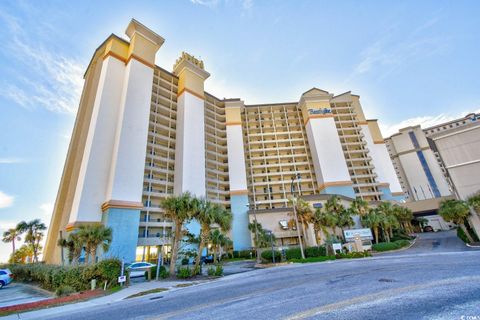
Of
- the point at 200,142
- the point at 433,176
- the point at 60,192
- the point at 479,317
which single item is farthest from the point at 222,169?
the point at 433,176

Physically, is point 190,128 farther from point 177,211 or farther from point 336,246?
point 336,246

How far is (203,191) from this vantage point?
4909cm

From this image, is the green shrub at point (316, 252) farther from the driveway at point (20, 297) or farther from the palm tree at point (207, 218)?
the driveway at point (20, 297)

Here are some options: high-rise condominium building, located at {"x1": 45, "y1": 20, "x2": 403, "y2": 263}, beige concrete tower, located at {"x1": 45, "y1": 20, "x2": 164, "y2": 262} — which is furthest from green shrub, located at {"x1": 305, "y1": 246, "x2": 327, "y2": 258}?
beige concrete tower, located at {"x1": 45, "y1": 20, "x2": 164, "y2": 262}

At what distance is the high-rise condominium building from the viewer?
1480 inches

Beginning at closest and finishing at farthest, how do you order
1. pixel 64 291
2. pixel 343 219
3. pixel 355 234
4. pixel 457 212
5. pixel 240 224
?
pixel 64 291 < pixel 457 212 < pixel 355 234 < pixel 343 219 < pixel 240 224

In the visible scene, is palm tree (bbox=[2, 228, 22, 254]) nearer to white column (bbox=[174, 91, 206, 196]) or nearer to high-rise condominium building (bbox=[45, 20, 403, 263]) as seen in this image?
high-rise condominium building (bbox=[45, 20, 403, 263])

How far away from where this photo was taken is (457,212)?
26359 mm

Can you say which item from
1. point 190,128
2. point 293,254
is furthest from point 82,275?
point 190,128

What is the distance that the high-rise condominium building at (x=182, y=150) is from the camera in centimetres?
3759

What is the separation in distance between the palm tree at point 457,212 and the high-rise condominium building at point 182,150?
21308 millimetres

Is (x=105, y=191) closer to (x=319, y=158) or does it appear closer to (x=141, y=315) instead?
(x=141, y=315)

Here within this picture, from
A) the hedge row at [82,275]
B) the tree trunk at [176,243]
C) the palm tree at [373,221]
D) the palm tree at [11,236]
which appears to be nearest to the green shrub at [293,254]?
the tree trunk at [176,243]

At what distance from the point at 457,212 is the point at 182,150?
46624 millimetres
